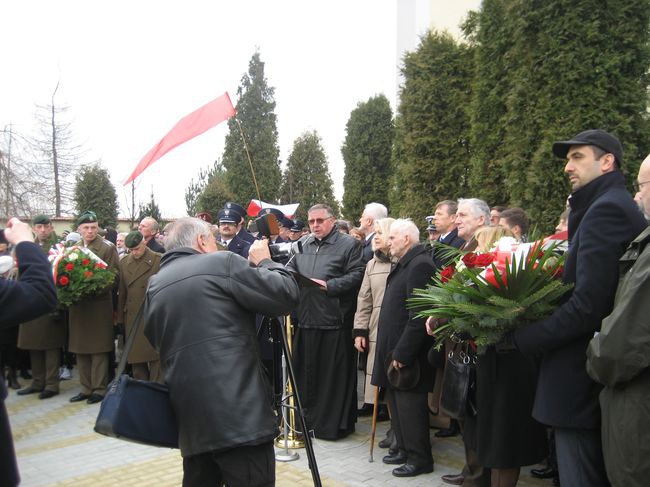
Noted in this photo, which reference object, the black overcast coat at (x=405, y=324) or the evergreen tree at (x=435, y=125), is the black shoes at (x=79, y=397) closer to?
the black overcast coat at (x=405, y=324)

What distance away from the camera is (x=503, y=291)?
10.2 feet

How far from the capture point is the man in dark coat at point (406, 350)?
4723mm

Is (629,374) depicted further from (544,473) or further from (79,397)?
(79,397)

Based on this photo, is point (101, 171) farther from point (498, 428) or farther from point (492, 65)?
point (498, 428)

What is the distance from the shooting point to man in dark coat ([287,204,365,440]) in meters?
5.84

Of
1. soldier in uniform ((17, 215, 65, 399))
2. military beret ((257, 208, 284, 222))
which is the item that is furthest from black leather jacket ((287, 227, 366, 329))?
soldier in uniform ((17, 215, 65, 399))

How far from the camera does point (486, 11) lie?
374 inches

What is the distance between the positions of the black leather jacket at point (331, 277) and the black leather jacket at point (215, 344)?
8.84ft

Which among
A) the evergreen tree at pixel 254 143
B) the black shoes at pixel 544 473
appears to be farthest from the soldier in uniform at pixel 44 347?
the evergreen tree at pixel 254 143

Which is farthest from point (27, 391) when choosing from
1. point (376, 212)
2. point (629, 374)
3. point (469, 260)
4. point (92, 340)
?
point (629, 374)

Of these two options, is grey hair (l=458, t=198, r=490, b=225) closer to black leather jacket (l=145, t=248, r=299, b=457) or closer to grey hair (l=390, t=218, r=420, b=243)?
grey hair (l=390, t=218, r=420, b=243)

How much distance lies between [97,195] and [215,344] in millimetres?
23927

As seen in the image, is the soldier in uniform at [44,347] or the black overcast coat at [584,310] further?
the soldier in uniform at [44,347]

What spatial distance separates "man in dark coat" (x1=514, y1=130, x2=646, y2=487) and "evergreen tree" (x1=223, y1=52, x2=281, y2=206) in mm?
28016
